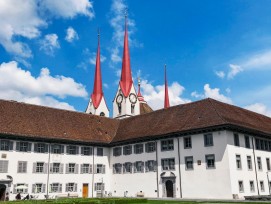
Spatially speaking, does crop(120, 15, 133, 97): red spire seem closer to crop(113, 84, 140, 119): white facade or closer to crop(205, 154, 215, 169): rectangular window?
crop(113, 84, 140, 119): white facade

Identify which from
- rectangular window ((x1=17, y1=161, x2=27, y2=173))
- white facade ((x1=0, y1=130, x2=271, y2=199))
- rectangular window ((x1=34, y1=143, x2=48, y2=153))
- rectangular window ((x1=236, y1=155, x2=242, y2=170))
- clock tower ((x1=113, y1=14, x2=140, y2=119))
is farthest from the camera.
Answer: clock tower ((x1=113, y1=14, x2=140, y2=119))

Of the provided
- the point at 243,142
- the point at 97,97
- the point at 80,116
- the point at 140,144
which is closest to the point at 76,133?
the point at 80,116

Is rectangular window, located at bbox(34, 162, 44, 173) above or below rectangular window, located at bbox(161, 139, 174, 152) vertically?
below

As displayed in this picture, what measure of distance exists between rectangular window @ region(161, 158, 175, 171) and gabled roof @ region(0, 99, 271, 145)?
3.44 metres

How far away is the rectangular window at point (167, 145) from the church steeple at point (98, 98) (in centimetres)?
3895

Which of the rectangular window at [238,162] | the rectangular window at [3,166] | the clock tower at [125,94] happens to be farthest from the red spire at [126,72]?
the rectangular window at [238,162]

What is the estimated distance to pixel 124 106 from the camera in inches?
3115

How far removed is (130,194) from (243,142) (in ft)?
56.9

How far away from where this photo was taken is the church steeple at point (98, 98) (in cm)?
8019

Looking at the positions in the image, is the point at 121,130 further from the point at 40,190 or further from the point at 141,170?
the point at 40,190

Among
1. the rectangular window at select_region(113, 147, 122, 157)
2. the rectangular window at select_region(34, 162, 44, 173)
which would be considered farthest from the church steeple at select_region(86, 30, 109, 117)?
the rectangular window at select_region(34, 162, 44, 173)

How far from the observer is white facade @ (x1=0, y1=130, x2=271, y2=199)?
3653cm

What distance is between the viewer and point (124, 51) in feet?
267

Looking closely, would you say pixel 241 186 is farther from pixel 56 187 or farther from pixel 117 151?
pixel 56 187
